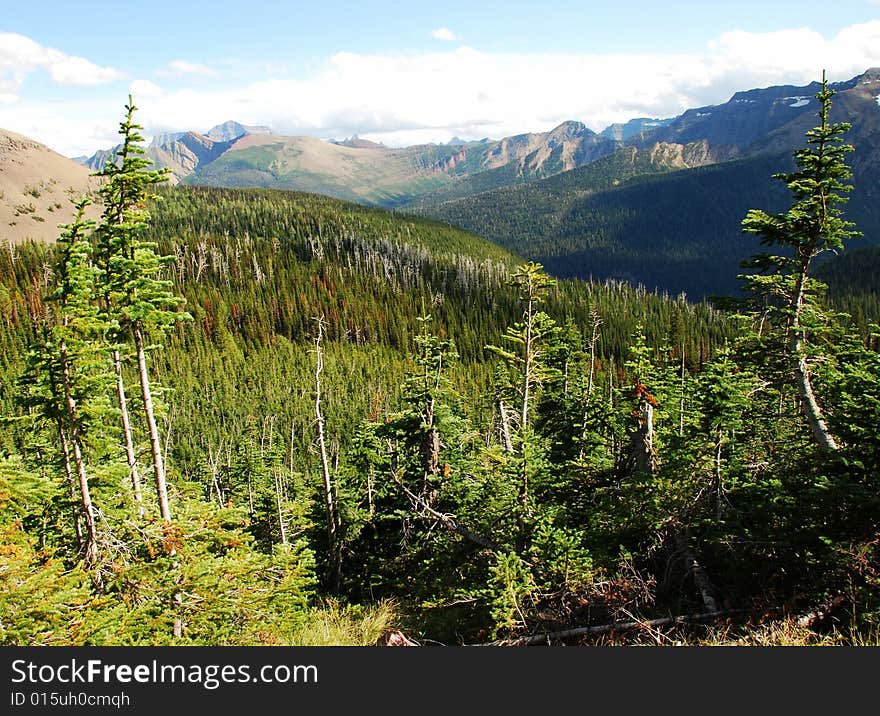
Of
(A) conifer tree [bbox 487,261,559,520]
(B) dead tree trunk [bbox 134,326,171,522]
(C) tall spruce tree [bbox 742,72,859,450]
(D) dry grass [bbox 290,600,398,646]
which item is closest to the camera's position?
(D) dry grass [bbox 290,600,398,646]

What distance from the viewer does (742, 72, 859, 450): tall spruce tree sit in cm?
1320

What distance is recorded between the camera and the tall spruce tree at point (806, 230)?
43.3 ft

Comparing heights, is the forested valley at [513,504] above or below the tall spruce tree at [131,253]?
below

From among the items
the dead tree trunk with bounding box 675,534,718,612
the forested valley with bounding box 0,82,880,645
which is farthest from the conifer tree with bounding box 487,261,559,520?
the dead tree trunk with bounding box 675,534,718,612

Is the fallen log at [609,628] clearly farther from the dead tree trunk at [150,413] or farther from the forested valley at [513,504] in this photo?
the dead tree trunk at [150,413]

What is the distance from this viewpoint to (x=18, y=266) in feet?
456

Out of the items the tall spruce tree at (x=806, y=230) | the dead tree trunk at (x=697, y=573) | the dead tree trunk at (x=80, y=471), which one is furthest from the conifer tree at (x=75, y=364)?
the tall spruce tree at (x=806, y=230)

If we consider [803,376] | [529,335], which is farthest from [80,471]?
[803,376]

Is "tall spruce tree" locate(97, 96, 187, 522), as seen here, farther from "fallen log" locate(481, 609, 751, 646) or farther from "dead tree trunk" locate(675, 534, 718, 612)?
"dead tree trunk" locate(675, 534, 718, 612)

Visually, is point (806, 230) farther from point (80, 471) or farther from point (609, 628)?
point (80, 471)

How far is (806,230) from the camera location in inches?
543

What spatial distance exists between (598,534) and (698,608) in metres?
3.08

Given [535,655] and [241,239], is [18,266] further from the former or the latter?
[535,655]

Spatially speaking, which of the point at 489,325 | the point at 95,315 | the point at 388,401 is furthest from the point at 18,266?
the point at 95,315
